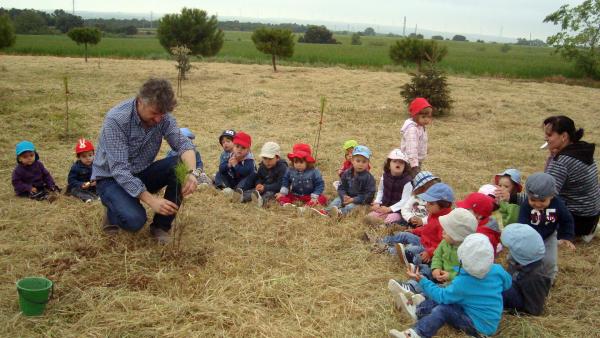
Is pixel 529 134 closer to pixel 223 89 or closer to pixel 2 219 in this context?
pixel 223 89

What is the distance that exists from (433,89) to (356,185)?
278 inches

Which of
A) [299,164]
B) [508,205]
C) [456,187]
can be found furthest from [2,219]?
[456,187]

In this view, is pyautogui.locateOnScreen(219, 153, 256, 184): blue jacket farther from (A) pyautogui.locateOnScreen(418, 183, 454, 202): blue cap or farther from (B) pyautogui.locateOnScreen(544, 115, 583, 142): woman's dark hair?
(B) pyautogui.locateOnScreen(544, 115, 583, 142): woman's dark hair

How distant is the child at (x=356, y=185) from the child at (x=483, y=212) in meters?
1.44

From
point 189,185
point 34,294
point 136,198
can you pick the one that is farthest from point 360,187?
point 34,294

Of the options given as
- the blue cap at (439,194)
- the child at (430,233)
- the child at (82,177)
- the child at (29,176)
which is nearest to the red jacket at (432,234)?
the child at (430,233)

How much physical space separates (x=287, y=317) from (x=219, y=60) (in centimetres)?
2379

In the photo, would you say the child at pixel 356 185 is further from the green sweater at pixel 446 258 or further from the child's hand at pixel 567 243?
the child's hand at pixel 567 243

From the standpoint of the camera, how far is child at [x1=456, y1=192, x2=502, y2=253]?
385 centimetres

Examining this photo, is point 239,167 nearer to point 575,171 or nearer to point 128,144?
point 128,144

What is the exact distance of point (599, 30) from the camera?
23.4m

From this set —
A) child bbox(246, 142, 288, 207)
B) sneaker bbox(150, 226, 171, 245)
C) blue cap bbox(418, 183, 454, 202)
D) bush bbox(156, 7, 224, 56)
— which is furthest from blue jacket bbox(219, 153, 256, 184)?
bush bbox(156, 7, 224, 56)

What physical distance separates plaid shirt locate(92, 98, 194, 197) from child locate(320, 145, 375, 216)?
190cm

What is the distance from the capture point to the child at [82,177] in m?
5.16
